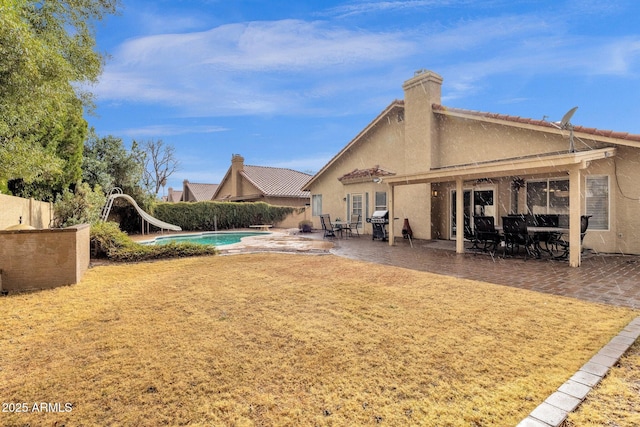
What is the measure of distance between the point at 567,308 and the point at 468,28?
11408 mm

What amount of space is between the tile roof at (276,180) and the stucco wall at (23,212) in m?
17.1

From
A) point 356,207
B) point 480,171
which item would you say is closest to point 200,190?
point 356,207

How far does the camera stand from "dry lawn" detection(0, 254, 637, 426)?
236 centimetres

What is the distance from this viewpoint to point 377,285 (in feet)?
19.9

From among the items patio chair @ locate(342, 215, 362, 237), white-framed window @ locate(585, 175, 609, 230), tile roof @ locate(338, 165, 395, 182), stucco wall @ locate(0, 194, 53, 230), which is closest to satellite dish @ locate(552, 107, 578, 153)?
white-framed window @ locate(585, 175, 609, 230)

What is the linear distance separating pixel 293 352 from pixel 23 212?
1134 cm

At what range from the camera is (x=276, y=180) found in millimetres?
31984

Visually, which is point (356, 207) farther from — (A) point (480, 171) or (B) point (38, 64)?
(B) point (38, 64)

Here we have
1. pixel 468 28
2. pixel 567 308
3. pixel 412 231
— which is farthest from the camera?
pixel 412 231

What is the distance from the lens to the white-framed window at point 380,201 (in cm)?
1612

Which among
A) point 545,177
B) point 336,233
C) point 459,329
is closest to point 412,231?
point 336,233

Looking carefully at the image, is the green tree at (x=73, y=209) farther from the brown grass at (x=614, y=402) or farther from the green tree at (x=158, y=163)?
the green tree at (x=158, y=163)

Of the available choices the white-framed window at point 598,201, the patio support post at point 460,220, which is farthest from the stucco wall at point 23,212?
the white-framed window at point 598,201

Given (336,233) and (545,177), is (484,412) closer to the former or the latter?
(545,177)
